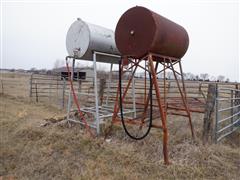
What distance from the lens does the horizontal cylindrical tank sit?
16.4 feet

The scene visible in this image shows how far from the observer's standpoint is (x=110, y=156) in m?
3.94

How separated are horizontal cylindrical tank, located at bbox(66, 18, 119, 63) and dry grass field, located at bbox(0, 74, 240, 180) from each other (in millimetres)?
1728

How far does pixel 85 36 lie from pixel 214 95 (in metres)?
2.85

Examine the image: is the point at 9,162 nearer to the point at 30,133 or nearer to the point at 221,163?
the point at 30,133

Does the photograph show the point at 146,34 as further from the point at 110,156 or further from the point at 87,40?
the point at 110,156

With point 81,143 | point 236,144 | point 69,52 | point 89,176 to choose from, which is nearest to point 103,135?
point 81,143

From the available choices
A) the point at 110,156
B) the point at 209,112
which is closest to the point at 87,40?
A: the point at 110,156

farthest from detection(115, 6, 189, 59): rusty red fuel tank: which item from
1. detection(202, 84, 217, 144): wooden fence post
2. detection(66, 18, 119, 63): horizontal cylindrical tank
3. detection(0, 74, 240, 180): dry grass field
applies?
detection(0, 74, 240, 180): dry grass field

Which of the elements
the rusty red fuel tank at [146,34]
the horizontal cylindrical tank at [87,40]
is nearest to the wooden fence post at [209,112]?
the rusty red fuel tank at [146,34]

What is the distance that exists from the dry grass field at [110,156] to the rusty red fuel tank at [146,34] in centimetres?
168

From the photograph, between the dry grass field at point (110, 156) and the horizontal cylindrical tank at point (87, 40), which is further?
the horizontal cylindrical tank at point (87, 40)

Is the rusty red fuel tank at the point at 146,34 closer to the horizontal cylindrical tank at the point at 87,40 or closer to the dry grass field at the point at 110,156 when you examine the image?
the horizontal cylindrical tank at the point at 87,40

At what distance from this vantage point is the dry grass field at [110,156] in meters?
3.44

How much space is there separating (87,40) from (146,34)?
59.4 inches
